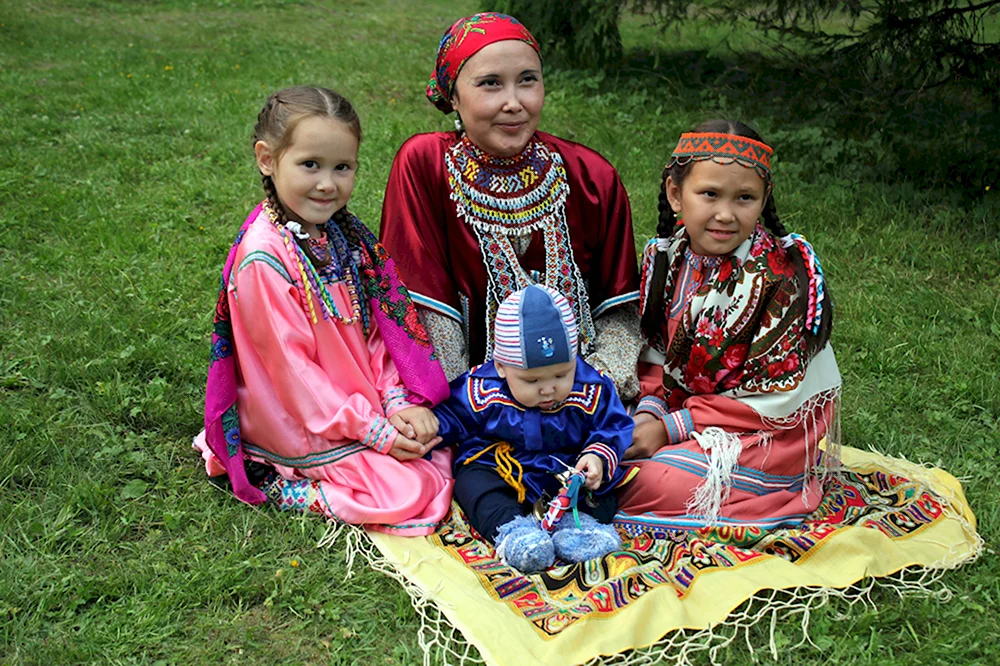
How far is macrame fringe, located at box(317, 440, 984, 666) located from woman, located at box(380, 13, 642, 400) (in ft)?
2.68

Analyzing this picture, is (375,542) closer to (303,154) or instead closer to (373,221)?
(303,154)

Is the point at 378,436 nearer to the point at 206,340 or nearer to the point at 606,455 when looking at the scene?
the point at 606,455

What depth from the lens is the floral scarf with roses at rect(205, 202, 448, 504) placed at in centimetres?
304

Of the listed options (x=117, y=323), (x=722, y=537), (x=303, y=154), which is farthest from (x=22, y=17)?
(x=722, y=537)

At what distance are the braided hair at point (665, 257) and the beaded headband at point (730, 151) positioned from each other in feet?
0.09

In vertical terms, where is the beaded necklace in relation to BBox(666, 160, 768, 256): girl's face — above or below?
below

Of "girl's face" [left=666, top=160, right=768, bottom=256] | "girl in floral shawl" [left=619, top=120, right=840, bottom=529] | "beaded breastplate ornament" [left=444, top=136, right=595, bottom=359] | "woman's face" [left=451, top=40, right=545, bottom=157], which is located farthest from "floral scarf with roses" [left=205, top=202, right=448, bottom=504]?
"girl's face" [left=666, top=160, right=768, bottom=256]

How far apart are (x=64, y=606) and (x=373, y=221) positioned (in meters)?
3.48

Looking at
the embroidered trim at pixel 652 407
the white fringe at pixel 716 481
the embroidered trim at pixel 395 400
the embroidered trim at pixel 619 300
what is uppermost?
the embroidered trim at pixel 619 300

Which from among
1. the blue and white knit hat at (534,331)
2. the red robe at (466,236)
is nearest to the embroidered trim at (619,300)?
the red robe at (466,236)

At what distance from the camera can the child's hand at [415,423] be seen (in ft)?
10.2

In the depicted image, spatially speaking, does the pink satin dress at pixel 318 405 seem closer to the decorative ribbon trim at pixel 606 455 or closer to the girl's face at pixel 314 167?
the girl's face at pixel 314 167

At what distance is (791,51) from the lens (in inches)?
258

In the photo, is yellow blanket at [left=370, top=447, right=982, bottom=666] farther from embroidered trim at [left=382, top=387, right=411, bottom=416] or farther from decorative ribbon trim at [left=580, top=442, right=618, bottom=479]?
embroidered trim at [left=382, top=387, right=411, bottom=416]
